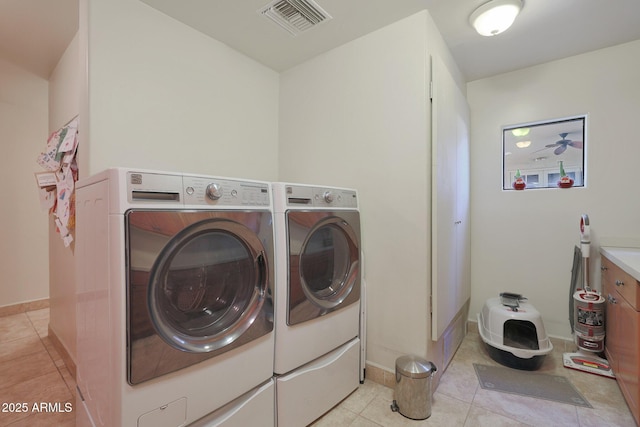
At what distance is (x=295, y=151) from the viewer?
8.00ft

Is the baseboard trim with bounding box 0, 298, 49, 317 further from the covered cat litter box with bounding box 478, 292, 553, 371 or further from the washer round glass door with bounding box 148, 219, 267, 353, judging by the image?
the covered cat litter box with bounding box 478, 292, 553, 371

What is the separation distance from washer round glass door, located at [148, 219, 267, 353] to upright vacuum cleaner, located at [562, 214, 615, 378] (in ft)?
7.67

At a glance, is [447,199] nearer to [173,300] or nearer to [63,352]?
[173,300]

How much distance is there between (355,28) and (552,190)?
214 cm

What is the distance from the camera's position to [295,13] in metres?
1.80

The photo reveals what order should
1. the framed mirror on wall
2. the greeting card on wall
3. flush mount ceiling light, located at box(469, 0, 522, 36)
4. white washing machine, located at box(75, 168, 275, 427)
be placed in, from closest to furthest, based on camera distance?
white washing machine, located at box(75, 168, 275, 427) → flush mount ceiling light, located at box(469, 0, 522, 36) → the greeting card on wall → the framed mirror on wall

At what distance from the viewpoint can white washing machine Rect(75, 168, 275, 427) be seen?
3.05 ft

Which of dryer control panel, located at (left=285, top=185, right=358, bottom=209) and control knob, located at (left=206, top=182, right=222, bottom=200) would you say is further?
dryer control panel, located at (left=285, top=185, right=358, bottom=209)

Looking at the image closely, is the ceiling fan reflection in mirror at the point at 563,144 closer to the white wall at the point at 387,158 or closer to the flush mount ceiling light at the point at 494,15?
the flush mount ceiling light at the point at 494,15

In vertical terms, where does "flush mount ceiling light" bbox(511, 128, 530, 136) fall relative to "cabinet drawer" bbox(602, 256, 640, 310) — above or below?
above

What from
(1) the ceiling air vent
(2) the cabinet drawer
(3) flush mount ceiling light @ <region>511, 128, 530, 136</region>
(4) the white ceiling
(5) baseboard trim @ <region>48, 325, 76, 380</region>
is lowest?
(5) baseboard trim @ <region>48, 325, 76, 380</region>

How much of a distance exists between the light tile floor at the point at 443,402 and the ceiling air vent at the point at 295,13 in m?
2.41

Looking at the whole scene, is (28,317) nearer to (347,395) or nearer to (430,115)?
(347,395)

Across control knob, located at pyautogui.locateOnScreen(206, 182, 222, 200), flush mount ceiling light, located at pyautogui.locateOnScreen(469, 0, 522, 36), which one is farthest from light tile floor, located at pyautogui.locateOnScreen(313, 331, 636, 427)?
flush mount ceiling light, located at pyautogui.locateOnScreen(469, 0, 522, 36)
